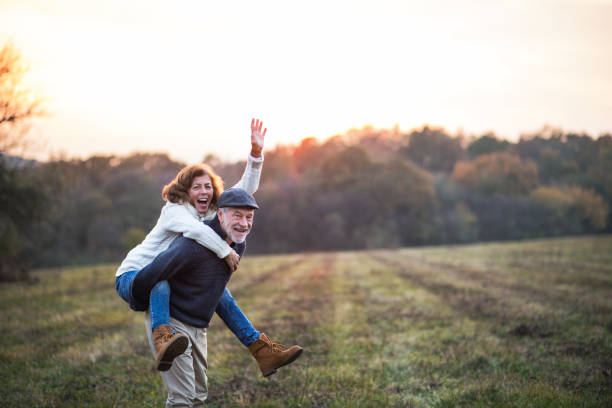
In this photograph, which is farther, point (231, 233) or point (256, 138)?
point (256, 138)

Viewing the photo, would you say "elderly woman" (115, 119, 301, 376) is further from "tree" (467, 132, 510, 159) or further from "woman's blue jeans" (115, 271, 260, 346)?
"tree" (467, 132, 510, 159)

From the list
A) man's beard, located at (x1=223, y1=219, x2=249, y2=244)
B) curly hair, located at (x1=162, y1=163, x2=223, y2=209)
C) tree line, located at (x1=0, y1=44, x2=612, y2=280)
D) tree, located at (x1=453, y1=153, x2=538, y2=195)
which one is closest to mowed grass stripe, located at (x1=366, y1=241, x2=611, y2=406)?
man's beard, located at (x1=223, y1=219, x2=249, y2=244)

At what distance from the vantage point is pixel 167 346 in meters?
3.05

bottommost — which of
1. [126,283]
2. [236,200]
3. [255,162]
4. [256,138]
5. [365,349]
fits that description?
[365,349]

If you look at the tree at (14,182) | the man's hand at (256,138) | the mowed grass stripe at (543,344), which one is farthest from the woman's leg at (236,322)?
the tree at (14,182)

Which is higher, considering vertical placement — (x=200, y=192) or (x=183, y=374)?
(x=200, y=192)

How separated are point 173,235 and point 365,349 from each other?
396 cm

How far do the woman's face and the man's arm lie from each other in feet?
1.58

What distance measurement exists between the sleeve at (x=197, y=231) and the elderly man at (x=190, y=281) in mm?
71

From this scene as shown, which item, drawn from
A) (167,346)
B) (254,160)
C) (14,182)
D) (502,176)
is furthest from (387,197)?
(167,346)

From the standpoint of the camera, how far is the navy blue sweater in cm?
337

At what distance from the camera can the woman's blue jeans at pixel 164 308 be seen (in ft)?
11.1

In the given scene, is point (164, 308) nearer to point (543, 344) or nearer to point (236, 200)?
point (236, 200)

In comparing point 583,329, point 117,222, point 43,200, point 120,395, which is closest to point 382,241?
point 117,222
